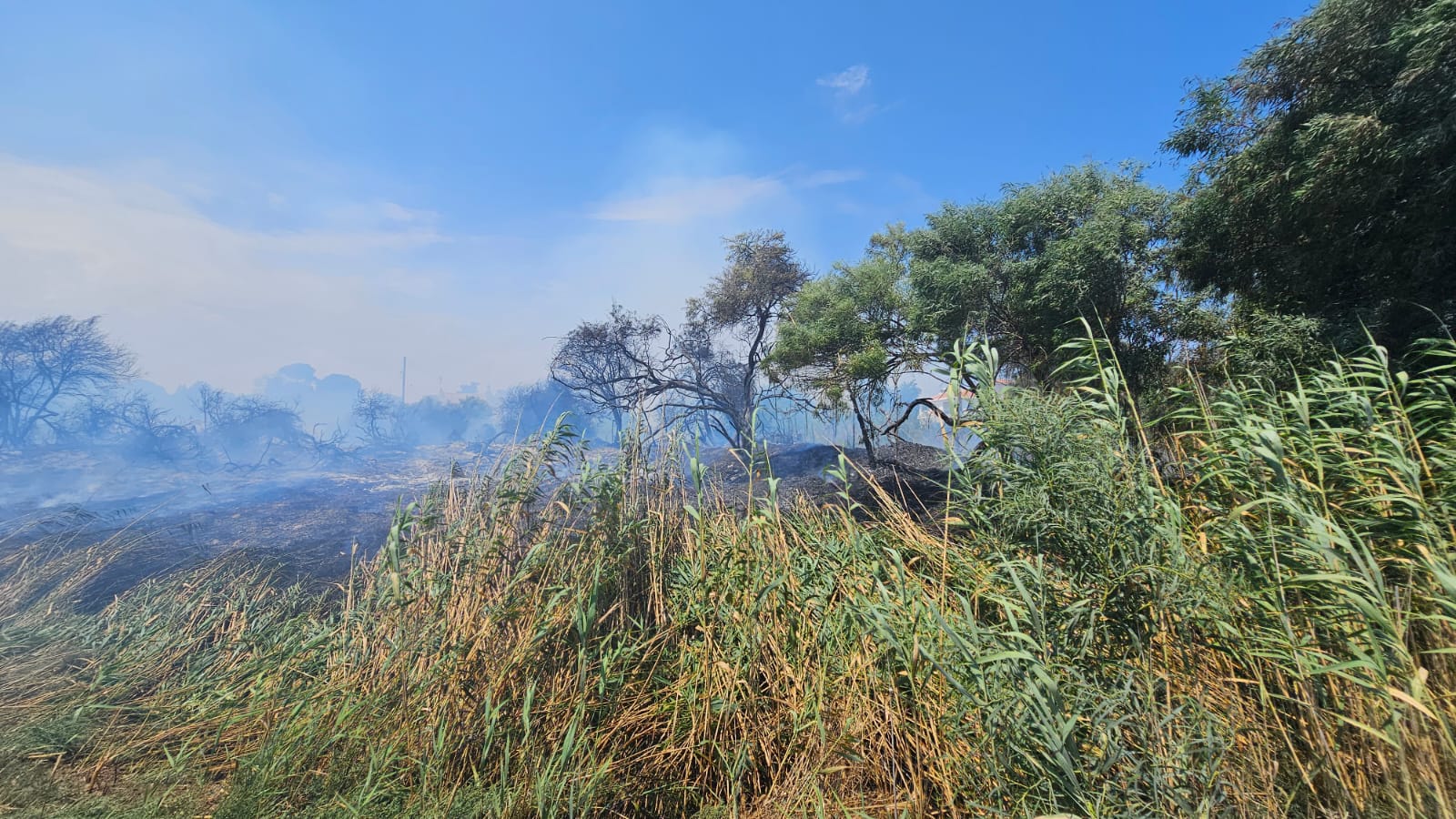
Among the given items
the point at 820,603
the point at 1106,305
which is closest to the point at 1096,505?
the point at 820,603

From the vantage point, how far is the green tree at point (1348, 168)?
16.8ft

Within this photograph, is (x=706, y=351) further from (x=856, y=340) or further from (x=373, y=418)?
(x=373, y=418)

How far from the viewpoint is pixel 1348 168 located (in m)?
5.53

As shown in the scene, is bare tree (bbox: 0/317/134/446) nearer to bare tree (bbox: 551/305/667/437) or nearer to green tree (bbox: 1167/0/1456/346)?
bare tree (bbox: 551/305/667/437)

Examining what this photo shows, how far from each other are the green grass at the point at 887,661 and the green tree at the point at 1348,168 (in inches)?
130

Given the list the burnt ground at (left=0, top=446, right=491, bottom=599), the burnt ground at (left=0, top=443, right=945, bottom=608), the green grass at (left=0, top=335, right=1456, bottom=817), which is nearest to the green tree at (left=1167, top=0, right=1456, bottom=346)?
the green grass at (left=0, top=335, right=1456, bottom=817)

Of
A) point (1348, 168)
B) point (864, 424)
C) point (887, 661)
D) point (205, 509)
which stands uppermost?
point (1348, 168)

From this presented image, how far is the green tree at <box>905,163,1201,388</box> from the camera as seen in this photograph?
8.95m

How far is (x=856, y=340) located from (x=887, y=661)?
10731 mm

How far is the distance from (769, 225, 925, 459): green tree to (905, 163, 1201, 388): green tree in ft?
3.14

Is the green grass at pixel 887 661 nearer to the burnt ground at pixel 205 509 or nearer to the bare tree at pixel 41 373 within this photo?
the burnt ground at pixel 205 509

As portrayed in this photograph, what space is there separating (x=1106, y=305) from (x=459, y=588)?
10.3m

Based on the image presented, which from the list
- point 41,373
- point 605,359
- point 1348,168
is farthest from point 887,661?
point 41,373

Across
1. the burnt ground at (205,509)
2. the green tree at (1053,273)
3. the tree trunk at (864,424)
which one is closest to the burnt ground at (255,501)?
the burnt ground at (205,509)
